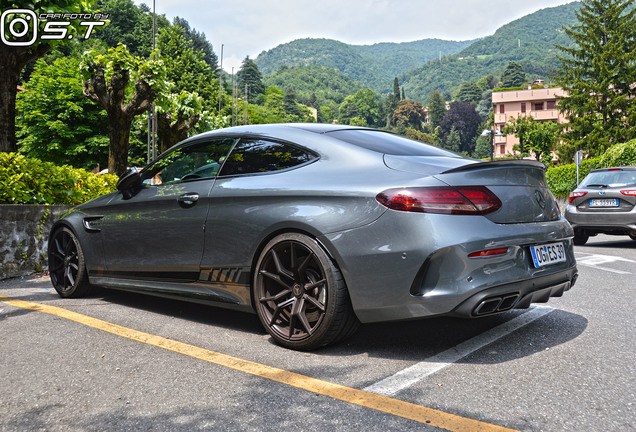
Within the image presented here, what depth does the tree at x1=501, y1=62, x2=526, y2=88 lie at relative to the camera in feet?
481

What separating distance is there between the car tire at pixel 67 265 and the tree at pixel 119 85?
Result: 874 cm

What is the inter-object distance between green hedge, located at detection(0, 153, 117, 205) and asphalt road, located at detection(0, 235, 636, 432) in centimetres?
277

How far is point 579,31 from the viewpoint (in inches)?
2008

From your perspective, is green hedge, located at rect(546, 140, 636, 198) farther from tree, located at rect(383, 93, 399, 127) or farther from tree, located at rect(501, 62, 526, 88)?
tree, located at rect(383, 93, 399, 127)

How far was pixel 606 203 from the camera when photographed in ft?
35.9

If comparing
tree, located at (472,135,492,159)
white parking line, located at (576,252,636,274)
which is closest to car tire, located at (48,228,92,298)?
white parking line, located at (576,252,636,274)

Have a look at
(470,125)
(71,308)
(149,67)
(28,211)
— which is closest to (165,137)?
(149,67)

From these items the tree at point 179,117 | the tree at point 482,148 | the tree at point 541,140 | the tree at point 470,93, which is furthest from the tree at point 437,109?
the tree at point 179,117

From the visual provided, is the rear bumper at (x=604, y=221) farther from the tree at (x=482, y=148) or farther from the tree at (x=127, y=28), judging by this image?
the tree at (x=482, y=148)

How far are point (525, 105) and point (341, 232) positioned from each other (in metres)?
99.3

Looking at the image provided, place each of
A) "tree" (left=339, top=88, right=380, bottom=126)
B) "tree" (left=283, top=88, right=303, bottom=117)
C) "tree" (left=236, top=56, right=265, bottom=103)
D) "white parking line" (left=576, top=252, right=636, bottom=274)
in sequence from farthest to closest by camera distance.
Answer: "tree" (left=339, top=88, right=380, bottom=126), "tree" (left=283, top=88, right=303, bottom=117), "tree" (left=236, top=56, right=265, bottom=103), "white parking line" (left=576, top=252, right=636, bottom=274)

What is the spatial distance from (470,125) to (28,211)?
142589mm

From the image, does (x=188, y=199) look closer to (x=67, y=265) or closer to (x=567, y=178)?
(x=67, y=265)

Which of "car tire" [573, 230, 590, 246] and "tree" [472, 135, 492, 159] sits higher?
"tree" [472, 135, 492, 159]
